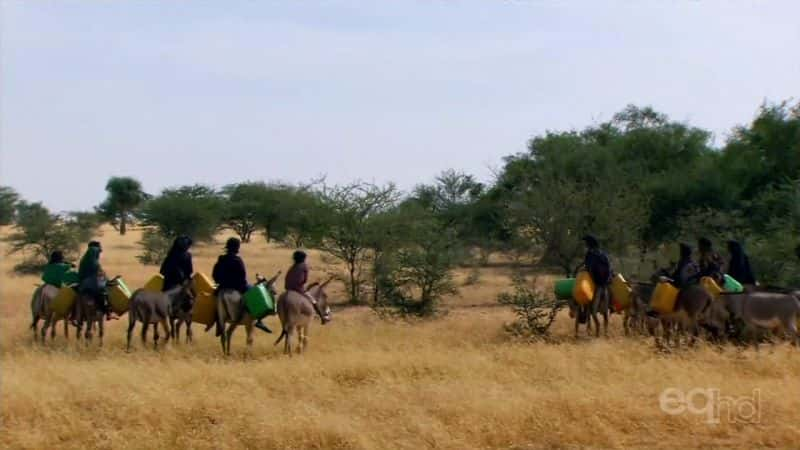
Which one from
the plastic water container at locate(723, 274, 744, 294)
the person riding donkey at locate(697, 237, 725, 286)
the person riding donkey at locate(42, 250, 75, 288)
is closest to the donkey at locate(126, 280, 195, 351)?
the person riding donkey at locate(42, 250, 75, 288)

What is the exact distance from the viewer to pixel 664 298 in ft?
50.6

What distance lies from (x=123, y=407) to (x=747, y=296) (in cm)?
960

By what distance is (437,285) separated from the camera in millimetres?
23266

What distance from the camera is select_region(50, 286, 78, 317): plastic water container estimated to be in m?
16.8

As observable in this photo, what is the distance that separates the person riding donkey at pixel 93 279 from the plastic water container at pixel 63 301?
8.8 inches

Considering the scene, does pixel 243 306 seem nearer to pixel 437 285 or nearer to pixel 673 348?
pixel 673 348

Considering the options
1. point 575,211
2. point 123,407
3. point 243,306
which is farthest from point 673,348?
point 575,211

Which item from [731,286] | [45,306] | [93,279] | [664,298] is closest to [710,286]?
[664,298]

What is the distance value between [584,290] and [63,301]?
9505 millimetres

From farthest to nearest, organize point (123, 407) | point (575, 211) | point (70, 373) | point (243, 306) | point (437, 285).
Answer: point (575, 211), point (437, 285), point (243, 306), point (70, 373), point (123, 407)

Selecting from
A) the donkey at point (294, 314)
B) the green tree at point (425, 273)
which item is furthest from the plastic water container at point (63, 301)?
the green tree at point (425, 273)

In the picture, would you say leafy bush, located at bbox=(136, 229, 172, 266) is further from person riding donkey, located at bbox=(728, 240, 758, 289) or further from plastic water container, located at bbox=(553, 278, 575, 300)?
person riding donkey, located at bbox=(728, 240, 758, 289)
